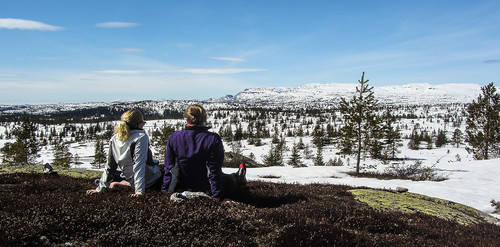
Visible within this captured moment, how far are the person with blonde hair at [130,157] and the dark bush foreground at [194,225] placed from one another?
0.56m

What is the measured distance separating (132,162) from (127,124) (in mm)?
987

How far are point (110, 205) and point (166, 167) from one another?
1.46 metres

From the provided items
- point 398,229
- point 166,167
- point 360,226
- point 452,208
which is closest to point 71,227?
point 166,167

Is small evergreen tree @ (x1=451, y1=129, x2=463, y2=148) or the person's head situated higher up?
the person's head

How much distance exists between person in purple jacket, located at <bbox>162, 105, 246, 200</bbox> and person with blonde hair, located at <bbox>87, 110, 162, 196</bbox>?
0.59m

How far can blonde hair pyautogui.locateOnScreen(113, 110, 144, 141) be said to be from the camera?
6137mm

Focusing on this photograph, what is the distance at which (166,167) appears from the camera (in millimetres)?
6289

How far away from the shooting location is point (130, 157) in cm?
634

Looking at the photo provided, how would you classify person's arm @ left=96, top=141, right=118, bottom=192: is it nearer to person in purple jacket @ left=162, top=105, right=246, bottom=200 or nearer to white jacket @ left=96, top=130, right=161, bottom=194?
white jacket @ left=96, top=130, right=161, bottom=194

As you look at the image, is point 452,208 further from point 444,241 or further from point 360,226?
point 360,226

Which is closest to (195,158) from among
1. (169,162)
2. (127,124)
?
(169,162)

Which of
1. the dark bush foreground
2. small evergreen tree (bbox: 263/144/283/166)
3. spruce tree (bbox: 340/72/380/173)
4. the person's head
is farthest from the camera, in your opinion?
small evergreen tree (bbox: 263/144/283/166)

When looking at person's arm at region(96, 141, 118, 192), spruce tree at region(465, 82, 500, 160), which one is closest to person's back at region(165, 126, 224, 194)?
person's arm at region(96, 141, 118, 192)

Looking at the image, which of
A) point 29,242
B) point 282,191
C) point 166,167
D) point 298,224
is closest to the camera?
point 29,242
